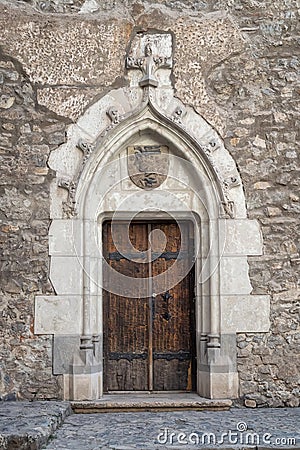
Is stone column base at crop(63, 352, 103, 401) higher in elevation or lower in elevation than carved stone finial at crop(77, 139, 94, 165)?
lower

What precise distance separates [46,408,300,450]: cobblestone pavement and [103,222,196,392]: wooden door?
0.55 m

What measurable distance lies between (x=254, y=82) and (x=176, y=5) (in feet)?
3.19

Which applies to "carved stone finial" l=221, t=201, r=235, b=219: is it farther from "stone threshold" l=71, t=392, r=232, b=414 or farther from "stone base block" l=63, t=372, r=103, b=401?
"stone base block" l=63, t=372, r=103, b=401

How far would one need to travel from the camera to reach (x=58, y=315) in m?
5.46

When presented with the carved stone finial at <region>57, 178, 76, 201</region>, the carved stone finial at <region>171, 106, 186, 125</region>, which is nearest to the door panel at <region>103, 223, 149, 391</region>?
the carved stone finial at <region>57, 178, 76, 201</region>

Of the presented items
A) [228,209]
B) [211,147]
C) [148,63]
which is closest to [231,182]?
[228,209]

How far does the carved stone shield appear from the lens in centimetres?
579

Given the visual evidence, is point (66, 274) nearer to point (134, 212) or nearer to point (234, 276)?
point (134, 212)

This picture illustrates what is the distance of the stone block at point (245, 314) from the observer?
547cm

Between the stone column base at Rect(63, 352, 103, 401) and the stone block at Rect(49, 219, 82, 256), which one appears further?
the stone block at Rect(49, 219, 82, 256)

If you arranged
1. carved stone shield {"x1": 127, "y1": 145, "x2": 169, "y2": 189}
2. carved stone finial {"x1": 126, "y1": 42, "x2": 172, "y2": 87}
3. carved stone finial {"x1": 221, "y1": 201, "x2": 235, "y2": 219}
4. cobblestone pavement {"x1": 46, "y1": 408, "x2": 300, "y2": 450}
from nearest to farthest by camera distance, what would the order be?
cobblestone pavement {"x1": 46, "y1": 408, "x2": 300, "y2": 450} < carved stone finial {"x1": 221, "y1": 201, "x2": 235, "y2": 219} < carved stone finial {"x1": 126, "y1": 42, "x2": 172, "y2": 87} < carved stone shield {"x1": 127, "y1": 145, "x2": 169, "y2": 189}

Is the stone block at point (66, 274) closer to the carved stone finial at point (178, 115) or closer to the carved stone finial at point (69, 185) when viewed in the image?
the carved stone finial at point (69, 185)

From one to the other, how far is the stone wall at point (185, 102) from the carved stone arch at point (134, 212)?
10 cm

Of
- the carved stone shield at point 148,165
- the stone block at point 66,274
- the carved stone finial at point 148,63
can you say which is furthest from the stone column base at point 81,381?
the carved stone finial at point 148,63
